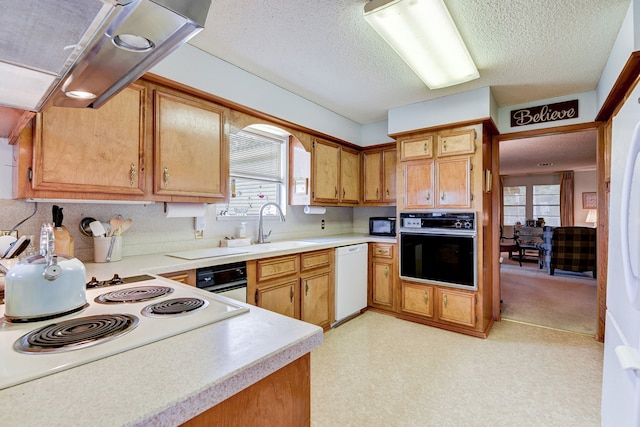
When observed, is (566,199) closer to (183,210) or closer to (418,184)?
(418,184)

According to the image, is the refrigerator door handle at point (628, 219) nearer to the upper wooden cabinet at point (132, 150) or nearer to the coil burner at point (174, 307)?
the coil burner at point (174, 307)

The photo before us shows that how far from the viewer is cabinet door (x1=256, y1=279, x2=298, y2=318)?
2.38 m

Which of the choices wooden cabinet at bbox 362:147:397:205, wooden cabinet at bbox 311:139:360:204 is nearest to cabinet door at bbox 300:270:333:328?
wooden cabinet at bbox 311:139:360:204

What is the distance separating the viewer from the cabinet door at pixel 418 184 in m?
3.24

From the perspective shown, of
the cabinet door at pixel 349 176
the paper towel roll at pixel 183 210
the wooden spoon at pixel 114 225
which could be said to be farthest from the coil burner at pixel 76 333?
the cabinet door at pixel 349 176

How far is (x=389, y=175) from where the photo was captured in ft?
12.6

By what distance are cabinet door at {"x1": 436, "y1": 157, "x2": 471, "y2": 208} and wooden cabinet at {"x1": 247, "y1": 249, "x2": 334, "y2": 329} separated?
1.31 m

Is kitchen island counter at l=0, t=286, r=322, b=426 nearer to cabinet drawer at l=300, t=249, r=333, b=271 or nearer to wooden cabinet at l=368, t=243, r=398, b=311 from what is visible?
cabinet drawer at l=300, t=249, r=333, b=271

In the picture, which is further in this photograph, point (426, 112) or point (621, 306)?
point (426, 112)

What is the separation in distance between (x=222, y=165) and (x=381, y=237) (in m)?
2.15

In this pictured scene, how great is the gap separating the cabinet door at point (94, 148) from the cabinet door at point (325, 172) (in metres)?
1.79

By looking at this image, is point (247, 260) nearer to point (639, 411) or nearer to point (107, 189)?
point (107, 189)

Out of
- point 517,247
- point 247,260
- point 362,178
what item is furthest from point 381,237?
point 517,247

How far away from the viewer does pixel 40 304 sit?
0.88 meters
